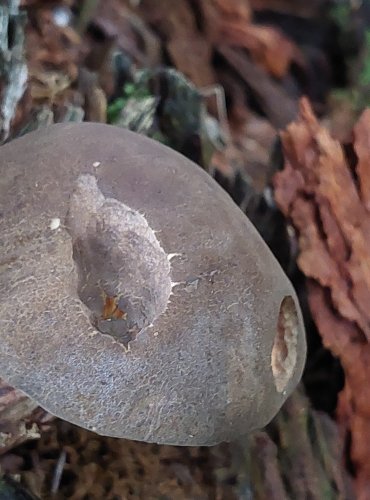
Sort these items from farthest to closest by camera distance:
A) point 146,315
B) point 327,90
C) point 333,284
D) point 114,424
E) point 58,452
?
point 327,90
point 333,284
point 58,452
point 146,315
point 114,424

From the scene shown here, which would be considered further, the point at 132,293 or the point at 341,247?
the point at 341,247

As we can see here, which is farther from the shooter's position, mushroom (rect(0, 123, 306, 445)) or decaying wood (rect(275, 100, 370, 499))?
decaying wood (rect(275, 100, 370, 499))

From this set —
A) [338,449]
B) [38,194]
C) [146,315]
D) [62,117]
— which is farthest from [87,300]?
[338,449]

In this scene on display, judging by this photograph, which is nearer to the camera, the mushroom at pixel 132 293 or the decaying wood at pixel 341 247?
the mushroom at pixel 132 293

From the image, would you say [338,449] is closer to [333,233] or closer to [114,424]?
[333,233]
